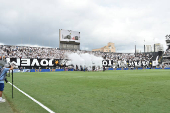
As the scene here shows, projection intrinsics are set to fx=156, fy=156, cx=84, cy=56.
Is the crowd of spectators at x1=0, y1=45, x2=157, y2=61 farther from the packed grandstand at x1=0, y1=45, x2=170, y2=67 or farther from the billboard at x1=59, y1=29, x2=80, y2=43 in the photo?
the billboard at x1=59, y1=29, x2=80, y2=43

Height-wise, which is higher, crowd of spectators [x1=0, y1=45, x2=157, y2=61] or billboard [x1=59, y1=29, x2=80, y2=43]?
billboard [x1=59, y1=29, x2=80, y2=43]

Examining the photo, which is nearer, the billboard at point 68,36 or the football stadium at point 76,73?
the football stadium at point 76,73

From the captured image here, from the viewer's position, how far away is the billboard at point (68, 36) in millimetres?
68062

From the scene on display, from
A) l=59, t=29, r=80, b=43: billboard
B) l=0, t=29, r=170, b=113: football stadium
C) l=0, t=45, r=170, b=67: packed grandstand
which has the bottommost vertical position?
l=0, t=29, r=170, b=113: football stadium

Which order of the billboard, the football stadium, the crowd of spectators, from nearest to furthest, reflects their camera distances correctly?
the football stadium, the crowd of spectators, the billboard

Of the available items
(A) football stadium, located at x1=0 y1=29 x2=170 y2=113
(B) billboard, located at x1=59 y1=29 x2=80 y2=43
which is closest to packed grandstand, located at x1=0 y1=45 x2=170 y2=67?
(A) football stadium, located at x1=0 y1=29 x2=170 y2=113

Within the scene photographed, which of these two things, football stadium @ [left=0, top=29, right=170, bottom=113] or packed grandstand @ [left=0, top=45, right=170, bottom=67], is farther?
packed grandstand @ [left=0, top=45, right=170, bottom=67]

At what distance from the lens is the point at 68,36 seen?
69.4 meters

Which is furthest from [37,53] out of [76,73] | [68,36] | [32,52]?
[76,73]

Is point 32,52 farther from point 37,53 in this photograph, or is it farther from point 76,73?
point 76,73

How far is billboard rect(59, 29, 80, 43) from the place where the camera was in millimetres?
68062

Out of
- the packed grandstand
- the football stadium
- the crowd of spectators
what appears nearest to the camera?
the football stadium

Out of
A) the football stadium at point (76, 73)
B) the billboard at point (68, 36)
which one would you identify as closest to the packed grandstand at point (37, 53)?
the football stadium at point (76, 73)

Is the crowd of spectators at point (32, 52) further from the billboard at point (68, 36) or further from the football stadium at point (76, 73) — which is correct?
the billboard at point (68, 36)
